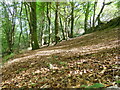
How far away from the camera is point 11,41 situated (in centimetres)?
1259

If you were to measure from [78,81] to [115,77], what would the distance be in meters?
0.66

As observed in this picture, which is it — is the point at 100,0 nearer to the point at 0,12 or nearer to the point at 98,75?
the point at 0,12

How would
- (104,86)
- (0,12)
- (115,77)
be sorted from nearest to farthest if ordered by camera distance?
(104,86) → (115,77) → (0,12)

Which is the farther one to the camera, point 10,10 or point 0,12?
point 10,10

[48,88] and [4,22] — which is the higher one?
[4,22]

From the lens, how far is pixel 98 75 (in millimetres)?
1945

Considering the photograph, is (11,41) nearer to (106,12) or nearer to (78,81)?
(78,81)

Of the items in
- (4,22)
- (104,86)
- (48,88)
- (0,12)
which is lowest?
(48,88)

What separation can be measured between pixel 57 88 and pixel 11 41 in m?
12.5

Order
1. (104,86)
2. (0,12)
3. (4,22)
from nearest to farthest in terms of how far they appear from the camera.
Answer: (104,86), (4,22), (0,12)

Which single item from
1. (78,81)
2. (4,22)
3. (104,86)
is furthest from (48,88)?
(4,22)

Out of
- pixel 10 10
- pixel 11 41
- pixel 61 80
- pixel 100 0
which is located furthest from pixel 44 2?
pixel 61 80

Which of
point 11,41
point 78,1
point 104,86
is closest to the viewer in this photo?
point 104,86

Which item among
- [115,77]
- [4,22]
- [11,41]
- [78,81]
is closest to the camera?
[115,77]
